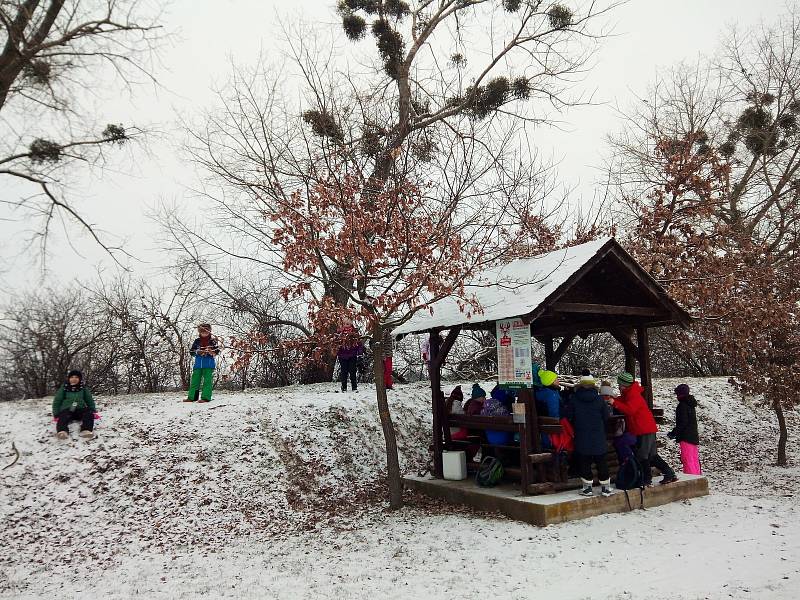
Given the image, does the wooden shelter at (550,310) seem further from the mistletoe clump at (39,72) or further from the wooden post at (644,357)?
the mistletoe clump at (39,72)

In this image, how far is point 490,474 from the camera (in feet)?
30.1

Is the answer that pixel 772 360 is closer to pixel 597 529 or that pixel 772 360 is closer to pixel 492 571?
pixel 597 529

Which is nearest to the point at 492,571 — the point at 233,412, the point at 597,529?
the point at 597,529

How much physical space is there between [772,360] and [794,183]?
8.53m

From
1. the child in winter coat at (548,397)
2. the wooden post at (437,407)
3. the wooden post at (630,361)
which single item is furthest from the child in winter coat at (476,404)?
the wooden post at (630,361)

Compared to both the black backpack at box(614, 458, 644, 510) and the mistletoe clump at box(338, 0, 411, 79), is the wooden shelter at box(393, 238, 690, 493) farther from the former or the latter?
the mistletoe clump at box(338, 0, 411, 79)

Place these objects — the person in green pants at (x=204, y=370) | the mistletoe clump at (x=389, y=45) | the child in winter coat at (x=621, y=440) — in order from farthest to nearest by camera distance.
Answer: the mistletoe clump at (x=389, y=45), the person in green pants at (x=204, y=370), the child in winter coat at (x=621, y=440)

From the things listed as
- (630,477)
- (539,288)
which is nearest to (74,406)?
(539,288)

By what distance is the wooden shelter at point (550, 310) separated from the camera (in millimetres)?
8555

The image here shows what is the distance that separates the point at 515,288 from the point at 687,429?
4.09 m

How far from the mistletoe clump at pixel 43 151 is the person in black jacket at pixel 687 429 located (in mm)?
12546

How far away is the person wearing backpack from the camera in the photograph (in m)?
9.03

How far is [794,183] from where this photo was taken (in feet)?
57.5

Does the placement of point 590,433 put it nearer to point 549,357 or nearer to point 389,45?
point 549,357
